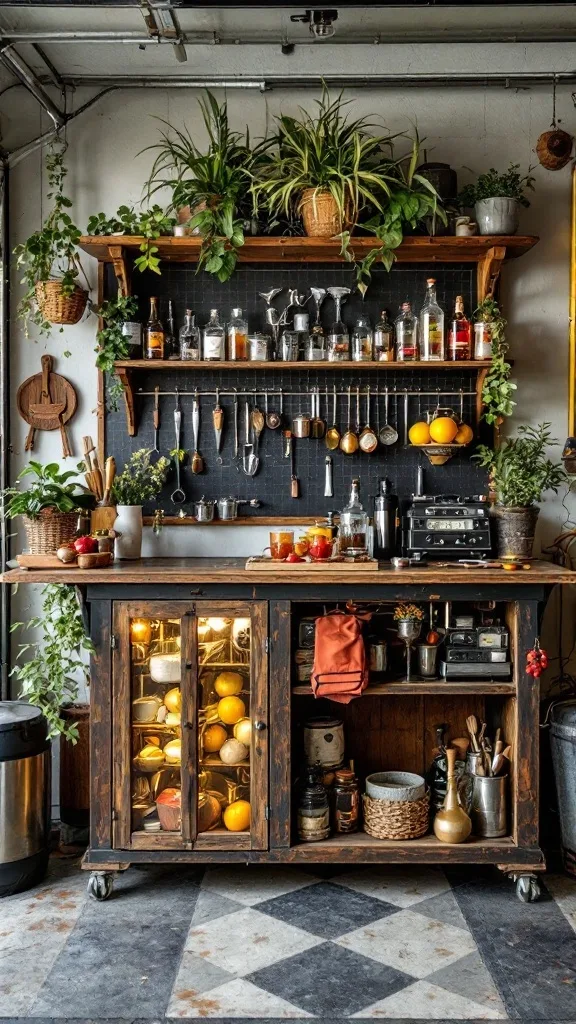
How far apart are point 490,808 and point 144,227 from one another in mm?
2670

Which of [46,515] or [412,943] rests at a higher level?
[46,515]

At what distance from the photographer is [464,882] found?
134 inches

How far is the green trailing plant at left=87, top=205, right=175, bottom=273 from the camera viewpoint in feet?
11.7

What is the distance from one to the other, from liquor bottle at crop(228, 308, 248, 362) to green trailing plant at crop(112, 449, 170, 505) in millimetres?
567

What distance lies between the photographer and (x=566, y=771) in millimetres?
3424

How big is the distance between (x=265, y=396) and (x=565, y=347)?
4.55 feet

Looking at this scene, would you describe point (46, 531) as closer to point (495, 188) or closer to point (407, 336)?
point (407, 336)

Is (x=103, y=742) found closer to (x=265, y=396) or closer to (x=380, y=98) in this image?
(x=265, y=396)

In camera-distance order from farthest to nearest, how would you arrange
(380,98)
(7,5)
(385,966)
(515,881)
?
1. (380,98)
2. (515,881)
3. (7,5)
4. (385,966)

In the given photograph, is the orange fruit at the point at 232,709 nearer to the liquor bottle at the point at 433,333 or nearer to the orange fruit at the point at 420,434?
the orange fruit at the point at 420,434

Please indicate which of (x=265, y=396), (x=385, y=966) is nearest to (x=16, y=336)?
(x=265, y=396)

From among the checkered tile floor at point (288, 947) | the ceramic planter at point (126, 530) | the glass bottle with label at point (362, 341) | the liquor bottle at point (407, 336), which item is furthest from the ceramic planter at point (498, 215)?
the checkered tile floor at point (288, 947)

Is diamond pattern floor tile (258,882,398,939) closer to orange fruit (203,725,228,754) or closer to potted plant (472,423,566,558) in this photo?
orange fruit (203,725,228,754)

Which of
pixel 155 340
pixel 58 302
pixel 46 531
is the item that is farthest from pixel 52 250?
pixel 46 531
